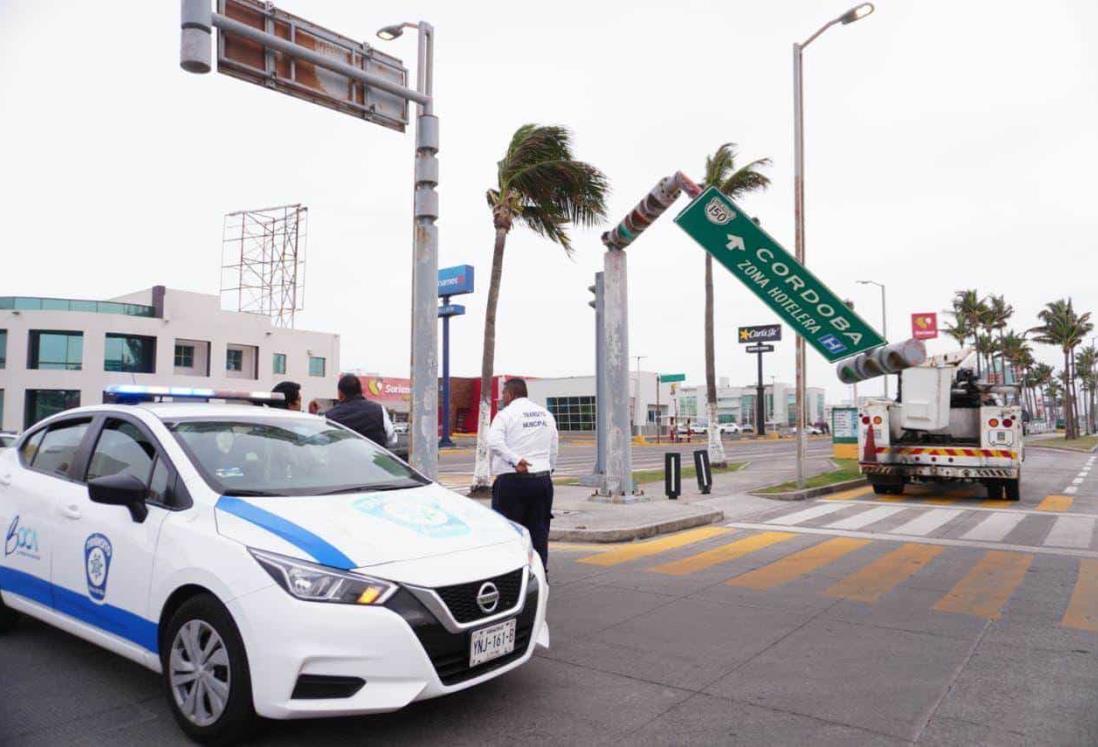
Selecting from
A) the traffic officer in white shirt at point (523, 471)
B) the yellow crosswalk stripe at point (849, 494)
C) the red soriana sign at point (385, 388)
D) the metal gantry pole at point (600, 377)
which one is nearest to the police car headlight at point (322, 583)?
the traffic officer in white shirt at point (523, 471)

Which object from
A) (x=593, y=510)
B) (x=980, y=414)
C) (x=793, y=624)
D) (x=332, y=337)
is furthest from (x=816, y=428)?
(x=793, y=624)

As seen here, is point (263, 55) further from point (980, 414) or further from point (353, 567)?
point (980, 414)

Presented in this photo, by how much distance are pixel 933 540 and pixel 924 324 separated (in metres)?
38.2

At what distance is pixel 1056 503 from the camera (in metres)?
13.8

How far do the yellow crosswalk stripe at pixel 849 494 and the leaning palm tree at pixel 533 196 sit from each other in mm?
6923

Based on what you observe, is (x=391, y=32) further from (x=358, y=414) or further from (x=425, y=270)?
(x=358, y=414)

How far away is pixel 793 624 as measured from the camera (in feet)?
18.3

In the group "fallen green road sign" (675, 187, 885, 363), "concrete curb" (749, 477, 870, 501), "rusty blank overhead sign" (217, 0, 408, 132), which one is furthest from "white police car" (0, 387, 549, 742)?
"concrete curb" (749, 477, 870, 501)

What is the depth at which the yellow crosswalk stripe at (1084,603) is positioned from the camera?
565 centimetres

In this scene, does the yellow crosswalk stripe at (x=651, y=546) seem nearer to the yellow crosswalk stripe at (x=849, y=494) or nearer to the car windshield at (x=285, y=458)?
the car windshield at (x=285, y=458)

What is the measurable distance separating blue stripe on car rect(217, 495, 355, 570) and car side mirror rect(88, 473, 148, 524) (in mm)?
475

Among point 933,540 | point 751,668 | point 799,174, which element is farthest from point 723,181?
point 751,668

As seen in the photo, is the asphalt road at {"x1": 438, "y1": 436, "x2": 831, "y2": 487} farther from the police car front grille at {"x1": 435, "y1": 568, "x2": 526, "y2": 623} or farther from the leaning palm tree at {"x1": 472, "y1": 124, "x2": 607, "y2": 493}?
the police car front grille at {"x1": 435, "y1": 568, "x2": 526, "y2": 623}

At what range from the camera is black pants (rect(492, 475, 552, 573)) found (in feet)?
20.9
